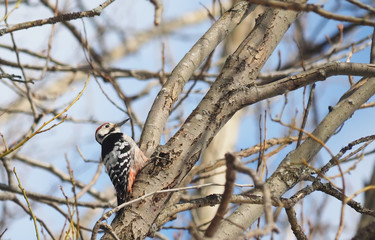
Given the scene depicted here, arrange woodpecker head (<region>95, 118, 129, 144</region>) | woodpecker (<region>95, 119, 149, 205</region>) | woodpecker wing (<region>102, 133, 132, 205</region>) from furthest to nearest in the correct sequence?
woodpecker head (<region>95, 118, 129, 144</region>), woodpecker wing (<region>102, 133, 132, 205</region>), woodpecker (<region>95, 119, 149, 205</region>)

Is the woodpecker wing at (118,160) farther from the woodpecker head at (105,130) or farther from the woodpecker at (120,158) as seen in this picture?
the woodpecker head at (105,130)

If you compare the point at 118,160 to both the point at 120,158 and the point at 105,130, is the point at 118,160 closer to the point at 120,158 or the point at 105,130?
the point at 120,158

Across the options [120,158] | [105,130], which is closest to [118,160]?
[120,158]

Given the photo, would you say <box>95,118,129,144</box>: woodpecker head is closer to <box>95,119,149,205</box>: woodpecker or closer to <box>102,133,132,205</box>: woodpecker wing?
<box>95,119,149,205</box>: woodpecker

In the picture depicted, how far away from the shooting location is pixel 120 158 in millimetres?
4430

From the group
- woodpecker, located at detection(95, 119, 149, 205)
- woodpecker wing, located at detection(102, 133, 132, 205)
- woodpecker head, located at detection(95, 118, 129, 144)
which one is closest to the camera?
woodpecker, located at detection(95, 119, 149, 205)

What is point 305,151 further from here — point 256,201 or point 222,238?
point 222,238

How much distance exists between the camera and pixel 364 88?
2.90m

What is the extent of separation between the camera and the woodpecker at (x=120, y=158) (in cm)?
377

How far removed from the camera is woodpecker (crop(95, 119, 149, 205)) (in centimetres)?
377

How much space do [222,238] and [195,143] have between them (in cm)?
54

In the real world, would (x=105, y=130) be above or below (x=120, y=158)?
above

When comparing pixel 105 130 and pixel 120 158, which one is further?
pixel 105 130

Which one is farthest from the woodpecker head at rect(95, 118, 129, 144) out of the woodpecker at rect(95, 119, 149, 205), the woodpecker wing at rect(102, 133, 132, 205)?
the woodpecker wing at rect(102, 133, 132, 205)
